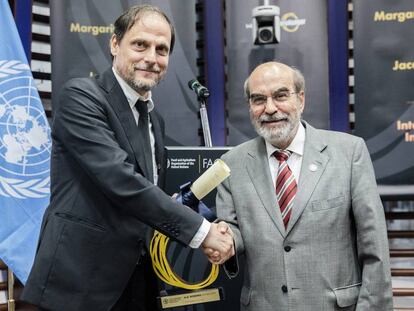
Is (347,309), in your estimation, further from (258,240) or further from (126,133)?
(126,133)

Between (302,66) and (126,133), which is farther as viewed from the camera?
(302,66)

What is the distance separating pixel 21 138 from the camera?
11.5ft

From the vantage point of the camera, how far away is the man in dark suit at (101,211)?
6.57 ft

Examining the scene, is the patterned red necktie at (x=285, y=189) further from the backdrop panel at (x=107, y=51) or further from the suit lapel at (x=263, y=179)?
the backdrop panel at (x=107, y=51)

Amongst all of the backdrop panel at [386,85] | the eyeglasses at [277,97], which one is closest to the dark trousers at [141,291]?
the eyeglasses at [277,97]

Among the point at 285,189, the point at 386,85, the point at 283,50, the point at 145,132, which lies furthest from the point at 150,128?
the point at 386,85

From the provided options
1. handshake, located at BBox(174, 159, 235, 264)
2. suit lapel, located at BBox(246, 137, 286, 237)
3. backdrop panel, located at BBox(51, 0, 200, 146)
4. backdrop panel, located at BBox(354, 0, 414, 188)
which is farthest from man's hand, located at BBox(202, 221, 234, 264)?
backdrop panel, located at BBox(354, 0, 414, 188)

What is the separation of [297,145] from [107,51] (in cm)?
232

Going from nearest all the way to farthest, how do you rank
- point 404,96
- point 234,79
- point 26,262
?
point 26,262 < point 404,96 < point 234,79

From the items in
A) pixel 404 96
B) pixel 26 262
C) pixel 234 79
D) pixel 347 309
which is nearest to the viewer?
pixel 347 309

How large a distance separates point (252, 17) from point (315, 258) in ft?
8.32

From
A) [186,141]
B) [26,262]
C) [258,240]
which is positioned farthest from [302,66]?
[26,262]

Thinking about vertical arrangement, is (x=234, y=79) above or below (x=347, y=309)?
above

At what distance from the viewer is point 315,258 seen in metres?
2.06
